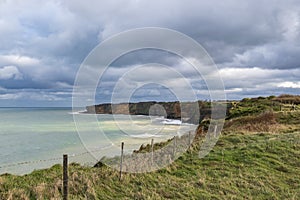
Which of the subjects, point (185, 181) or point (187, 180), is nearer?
point (185, 181)

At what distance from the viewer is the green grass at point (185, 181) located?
758 cm

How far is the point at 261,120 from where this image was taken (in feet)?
103

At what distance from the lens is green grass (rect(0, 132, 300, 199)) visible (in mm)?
7580

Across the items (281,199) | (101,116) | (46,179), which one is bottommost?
(281,199)

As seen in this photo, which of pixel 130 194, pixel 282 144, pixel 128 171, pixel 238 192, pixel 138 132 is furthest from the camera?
pixel 138 132

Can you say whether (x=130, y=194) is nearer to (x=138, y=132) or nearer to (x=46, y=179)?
(x=46, y=179)

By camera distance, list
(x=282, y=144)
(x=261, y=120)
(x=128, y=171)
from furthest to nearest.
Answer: (x=261, y=120) → (x=282, y=144) → (x=128, y=171)

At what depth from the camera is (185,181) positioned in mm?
9359

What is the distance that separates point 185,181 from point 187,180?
15 centimetres

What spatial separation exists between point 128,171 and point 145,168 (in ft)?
2.41

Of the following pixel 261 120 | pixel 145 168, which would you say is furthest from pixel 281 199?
pixel 261 120

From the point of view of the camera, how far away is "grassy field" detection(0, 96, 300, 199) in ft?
24.9

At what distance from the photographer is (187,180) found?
9492 mm

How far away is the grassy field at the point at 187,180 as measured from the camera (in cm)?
760
